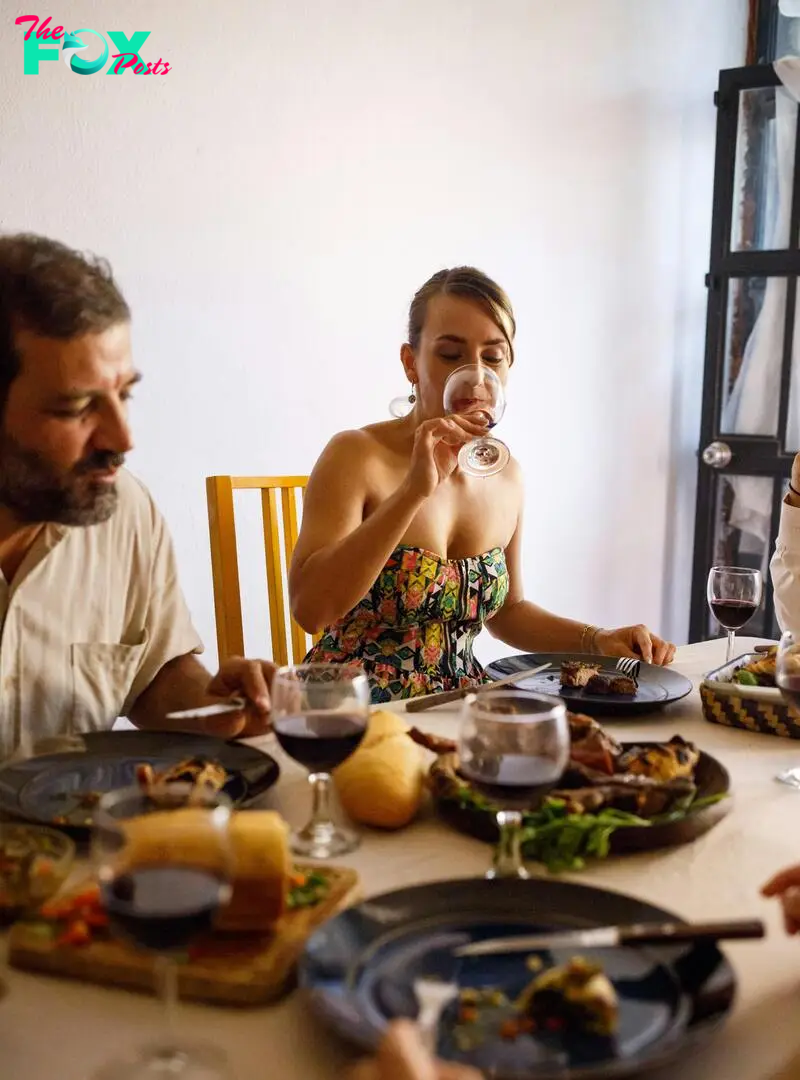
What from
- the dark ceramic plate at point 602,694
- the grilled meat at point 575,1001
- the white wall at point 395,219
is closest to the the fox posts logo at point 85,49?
the white wall at point 395,219

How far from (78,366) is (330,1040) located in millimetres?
889

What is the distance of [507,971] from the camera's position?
2.61 ft

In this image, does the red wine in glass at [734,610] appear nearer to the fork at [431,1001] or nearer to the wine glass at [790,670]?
the wine glass at [790,670]

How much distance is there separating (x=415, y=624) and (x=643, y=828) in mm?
1040

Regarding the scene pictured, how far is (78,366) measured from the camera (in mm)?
1342

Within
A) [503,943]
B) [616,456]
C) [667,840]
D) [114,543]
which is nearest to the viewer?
[503,943]

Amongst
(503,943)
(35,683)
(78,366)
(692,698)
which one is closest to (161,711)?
(35,683)

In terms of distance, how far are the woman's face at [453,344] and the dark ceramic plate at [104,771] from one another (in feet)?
3.20

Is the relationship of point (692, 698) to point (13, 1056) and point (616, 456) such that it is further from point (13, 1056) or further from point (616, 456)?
point (616, 456)

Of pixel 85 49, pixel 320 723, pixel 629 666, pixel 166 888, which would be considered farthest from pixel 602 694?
pixel 85 49

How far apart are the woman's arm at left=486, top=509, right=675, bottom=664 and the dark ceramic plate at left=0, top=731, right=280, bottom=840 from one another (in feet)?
2.86

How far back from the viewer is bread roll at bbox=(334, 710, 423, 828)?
1.10m

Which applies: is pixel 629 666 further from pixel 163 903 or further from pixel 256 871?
pixel 163 903

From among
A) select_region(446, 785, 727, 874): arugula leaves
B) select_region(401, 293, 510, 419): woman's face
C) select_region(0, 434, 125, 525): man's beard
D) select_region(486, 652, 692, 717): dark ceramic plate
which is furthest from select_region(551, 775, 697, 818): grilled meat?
select_region(401, 293, 510, 419): woman's face
